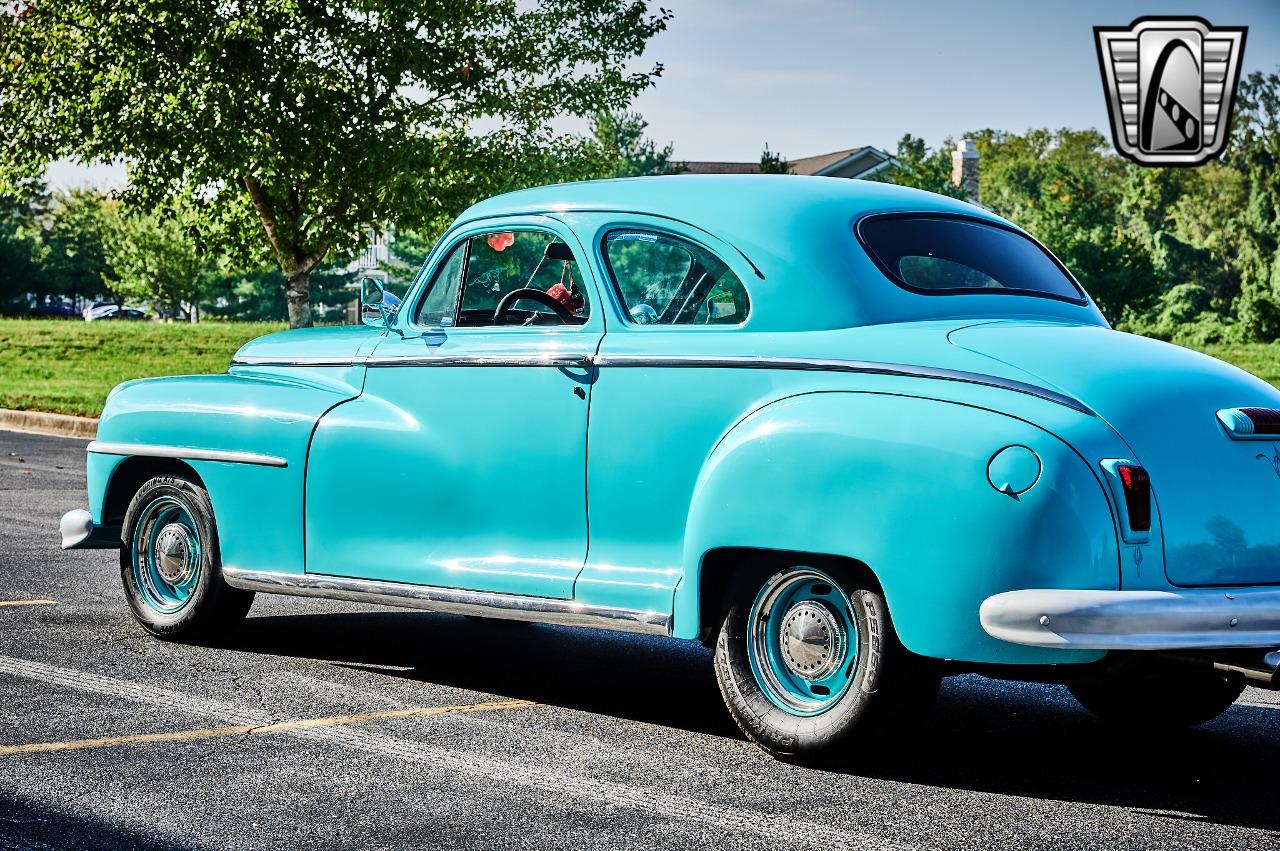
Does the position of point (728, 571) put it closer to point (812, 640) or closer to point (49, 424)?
point (812, 640)

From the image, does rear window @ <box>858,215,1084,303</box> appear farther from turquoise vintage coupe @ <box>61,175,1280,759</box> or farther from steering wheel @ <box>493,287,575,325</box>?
steering wheel @ <box>493,287,575,325</box>

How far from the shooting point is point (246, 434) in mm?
6855

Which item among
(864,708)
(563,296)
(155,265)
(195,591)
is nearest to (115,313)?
(155,265)

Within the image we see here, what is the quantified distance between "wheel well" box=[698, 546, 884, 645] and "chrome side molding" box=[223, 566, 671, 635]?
0.47 ft

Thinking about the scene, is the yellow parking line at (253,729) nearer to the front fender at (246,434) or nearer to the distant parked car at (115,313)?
the front fender at (246,434)

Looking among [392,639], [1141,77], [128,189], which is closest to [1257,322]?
[1141,77]

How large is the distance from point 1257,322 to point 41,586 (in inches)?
1935

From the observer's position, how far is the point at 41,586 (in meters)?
8.60

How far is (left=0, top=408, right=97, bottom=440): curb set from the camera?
19.9 m

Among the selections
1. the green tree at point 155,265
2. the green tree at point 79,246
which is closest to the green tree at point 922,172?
the green tree at point 155,265

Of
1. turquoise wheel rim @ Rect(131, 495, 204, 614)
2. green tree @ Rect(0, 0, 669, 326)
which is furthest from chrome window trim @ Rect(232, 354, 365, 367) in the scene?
green tree @ Rect(0, 0, 669, 326)

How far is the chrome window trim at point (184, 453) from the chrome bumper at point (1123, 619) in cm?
333

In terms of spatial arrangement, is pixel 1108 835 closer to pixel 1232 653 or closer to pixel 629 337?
pixel 1232 653

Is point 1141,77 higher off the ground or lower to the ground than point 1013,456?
higher
